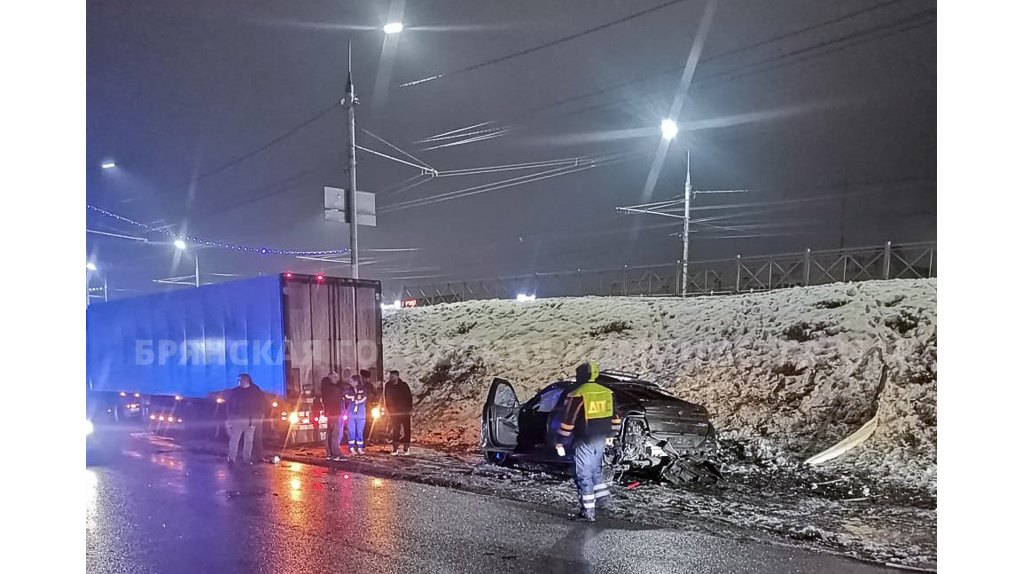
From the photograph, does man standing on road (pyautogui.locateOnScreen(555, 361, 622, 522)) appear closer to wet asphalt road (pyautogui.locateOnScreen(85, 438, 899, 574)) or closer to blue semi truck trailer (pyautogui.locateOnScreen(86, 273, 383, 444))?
wet asphalt road (pyautogui.locateOnScreen(85, 438, 899, 574))

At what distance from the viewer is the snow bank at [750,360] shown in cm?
930

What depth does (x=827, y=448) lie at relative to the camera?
8.97m

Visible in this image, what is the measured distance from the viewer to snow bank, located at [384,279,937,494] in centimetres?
930

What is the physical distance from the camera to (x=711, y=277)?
13672 mm

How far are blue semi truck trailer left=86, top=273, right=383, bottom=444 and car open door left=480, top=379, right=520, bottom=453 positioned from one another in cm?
304

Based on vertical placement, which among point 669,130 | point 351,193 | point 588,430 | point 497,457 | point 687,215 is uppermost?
point 669,130

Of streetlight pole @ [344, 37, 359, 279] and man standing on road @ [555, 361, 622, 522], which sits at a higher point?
streetlight pole @ [344, 37, 359, 279]

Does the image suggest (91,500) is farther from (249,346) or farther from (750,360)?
(750,360)

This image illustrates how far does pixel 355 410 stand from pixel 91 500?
11.9 feet

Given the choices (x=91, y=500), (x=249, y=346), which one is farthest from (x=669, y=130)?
(x=91, y=500)

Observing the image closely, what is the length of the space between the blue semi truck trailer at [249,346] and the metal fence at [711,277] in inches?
66.4

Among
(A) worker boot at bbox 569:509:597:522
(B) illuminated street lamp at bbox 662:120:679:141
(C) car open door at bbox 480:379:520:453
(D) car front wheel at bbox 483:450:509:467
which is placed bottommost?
(D) car front wheel at bbox 483:450:509:467

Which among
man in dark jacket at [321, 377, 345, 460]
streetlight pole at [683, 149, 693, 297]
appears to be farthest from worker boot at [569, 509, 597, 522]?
streetlight pole at [683, 149, 693, 297]
